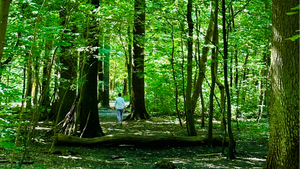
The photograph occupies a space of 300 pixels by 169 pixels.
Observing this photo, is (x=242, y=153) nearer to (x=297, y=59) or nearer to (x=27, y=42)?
(x=297, y=59)

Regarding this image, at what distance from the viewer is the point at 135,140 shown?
9.01 meters

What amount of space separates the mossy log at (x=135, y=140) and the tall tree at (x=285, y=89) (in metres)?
4.51

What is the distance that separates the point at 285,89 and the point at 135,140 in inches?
209

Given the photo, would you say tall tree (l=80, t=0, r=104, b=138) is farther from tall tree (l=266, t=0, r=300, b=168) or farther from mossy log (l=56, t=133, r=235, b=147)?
tall tree (l=266, t=0, r=300, b=168)

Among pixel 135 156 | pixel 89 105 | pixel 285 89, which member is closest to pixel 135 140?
pixel 135 156

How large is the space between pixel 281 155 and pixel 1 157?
18.9 ft

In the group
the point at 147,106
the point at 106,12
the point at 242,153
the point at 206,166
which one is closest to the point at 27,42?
the point at 106,12

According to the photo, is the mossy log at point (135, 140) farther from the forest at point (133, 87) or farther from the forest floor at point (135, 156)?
the forest floor at point (135, 156)

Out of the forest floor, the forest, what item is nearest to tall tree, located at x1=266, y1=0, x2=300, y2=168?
the forest

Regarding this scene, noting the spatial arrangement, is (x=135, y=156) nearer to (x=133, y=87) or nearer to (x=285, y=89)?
(x=285, y=89)

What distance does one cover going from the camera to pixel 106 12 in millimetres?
8109

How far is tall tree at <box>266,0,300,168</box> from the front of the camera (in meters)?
4.79

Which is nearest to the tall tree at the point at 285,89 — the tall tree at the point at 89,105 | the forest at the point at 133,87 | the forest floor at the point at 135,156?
the forest at the point at 133,87

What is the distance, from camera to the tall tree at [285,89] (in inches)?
188
